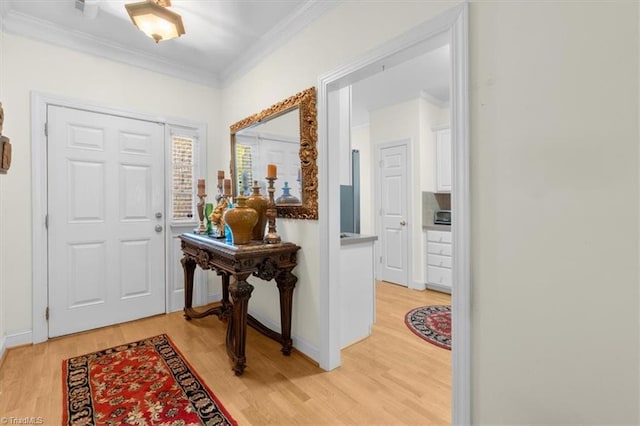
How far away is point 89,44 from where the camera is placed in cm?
257

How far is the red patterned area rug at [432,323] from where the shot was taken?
2439 mm

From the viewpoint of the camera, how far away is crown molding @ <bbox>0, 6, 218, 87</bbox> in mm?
2250

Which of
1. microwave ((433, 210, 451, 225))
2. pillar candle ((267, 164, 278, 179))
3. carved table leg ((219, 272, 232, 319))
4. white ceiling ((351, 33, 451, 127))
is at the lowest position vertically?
carved table leg ((219, 272, 232, 319))

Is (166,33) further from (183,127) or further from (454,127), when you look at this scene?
(454,127)

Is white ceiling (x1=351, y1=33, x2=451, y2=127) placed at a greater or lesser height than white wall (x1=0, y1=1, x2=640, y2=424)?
greater

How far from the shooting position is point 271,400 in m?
1.68

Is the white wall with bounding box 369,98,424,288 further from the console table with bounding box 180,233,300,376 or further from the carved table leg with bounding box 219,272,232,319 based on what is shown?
the carved table leg with bounding box 219,272,232,319

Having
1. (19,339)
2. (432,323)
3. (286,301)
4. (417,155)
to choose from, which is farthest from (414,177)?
(19,339)

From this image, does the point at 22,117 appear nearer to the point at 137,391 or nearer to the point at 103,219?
the point at 103,219

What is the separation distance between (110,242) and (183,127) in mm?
1352

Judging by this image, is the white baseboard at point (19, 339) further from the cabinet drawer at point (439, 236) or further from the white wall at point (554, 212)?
the cabinet drawer at point (439, 236)

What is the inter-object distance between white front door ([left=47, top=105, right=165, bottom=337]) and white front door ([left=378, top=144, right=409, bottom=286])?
113 inches

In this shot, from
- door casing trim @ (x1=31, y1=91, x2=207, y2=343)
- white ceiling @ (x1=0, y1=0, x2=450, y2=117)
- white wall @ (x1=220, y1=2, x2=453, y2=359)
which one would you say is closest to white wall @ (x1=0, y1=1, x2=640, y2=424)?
white wall @ (x1=220, y1=2, x2=453, y2=359)

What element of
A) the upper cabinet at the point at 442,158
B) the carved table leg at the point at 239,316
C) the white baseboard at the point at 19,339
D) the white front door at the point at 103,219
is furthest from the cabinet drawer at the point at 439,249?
the white baseboard at the point at 19,339
